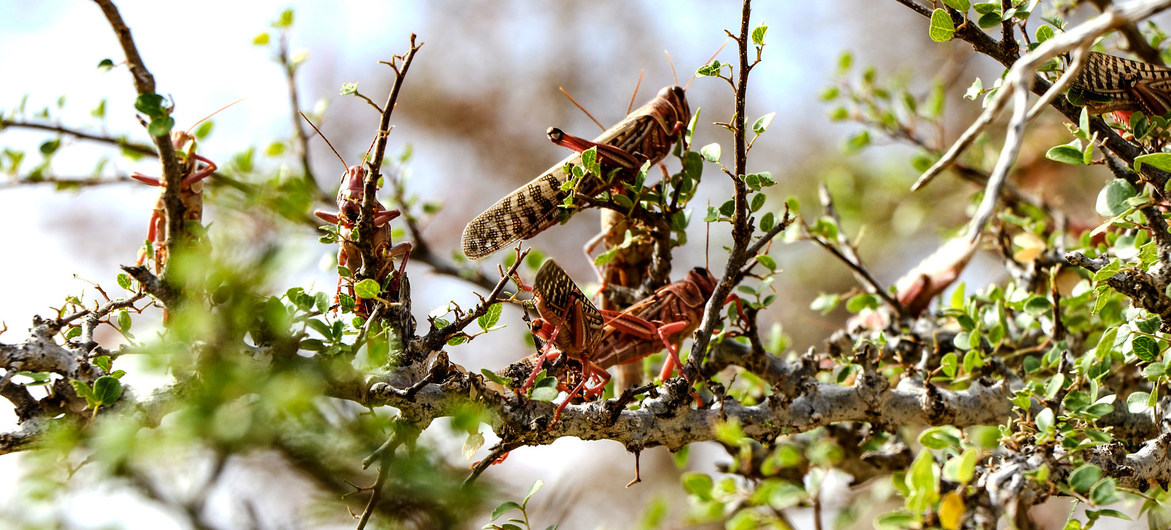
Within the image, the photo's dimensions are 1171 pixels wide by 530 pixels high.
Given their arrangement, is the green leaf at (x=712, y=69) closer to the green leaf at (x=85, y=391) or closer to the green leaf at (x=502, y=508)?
the green leaf at (x=502, y=508)

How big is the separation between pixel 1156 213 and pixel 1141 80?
19cm

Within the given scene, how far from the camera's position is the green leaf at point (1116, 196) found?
0.99m

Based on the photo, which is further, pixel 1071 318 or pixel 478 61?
pixel 478 61

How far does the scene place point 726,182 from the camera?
12.6ft

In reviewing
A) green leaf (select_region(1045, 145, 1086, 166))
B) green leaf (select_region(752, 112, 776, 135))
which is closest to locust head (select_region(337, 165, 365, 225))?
green leaf (select_region(752, 112, 776, 135))

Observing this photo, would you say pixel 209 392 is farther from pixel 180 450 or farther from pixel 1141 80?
pixel 1141 80

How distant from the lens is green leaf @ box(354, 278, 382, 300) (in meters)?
0.92

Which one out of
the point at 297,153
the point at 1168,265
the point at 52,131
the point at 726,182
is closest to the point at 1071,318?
the point at 1168,265

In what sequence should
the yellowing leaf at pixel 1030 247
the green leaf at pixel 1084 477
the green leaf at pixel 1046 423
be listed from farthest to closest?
the yellowing leaf at pixel 1030 247 < the green leaf at pixel 1046 423 < the green leaf at pixel 1084 477

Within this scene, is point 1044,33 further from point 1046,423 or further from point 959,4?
point 1046,423

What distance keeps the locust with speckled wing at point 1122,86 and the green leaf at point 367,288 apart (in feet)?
A: 2.98

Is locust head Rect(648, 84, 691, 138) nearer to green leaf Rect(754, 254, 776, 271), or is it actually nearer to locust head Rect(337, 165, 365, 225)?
green leaf Rect(754, 254, 776, 271)

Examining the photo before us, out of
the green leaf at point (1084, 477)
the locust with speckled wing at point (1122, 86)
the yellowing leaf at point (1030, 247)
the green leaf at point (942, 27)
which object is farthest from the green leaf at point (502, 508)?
the yellowing leaf at point (1030, 247)

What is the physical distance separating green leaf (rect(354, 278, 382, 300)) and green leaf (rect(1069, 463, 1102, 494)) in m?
0.78
